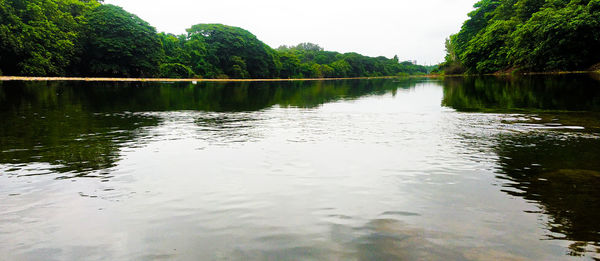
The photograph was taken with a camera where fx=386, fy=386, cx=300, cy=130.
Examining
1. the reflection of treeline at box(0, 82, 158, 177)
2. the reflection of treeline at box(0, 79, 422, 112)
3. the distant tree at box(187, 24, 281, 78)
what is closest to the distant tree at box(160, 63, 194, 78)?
the distant tree at box(187, 24, 281, 78)

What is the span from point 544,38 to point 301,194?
8188cm

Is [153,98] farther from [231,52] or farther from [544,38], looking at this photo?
[231,52]

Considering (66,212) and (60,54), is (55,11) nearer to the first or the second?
(60,54)

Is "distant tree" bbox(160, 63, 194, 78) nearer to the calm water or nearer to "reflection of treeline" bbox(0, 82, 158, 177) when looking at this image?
"reflection of treeline" bbox(0, 82, 158, 177)

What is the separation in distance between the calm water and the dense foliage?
65429mm

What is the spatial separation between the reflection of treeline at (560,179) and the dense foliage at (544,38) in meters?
67.7

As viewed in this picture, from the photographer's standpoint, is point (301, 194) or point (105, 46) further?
point (105, 46)

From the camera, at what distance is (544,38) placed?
239 ft

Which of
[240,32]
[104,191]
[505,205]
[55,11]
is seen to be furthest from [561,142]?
[240,32]

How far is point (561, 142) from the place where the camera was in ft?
41.3

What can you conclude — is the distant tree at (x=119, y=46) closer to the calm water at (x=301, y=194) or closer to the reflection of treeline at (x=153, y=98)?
the reflection of treeline at (x=153, y=98)

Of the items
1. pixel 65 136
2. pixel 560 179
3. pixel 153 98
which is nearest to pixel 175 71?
pixel 153 98

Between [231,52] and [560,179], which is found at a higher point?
[231,52]

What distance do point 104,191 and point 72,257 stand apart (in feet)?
9.67
